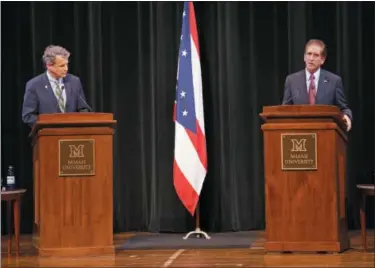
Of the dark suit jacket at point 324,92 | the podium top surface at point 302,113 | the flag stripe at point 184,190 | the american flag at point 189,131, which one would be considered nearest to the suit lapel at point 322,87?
the dark suit jacket at point 324,92

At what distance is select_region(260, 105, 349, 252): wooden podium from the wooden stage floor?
0.46 ft

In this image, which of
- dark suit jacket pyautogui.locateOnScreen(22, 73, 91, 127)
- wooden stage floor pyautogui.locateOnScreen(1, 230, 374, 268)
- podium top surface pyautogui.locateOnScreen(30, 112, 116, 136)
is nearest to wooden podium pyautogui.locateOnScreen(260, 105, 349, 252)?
wooden stage floor pyautogui.locateOnScreen(1, 230, 374, 268)

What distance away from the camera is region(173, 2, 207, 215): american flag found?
23.1ft

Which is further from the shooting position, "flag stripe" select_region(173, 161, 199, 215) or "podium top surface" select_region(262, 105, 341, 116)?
"flag stripe" select_region(173, 161, 199, 215)

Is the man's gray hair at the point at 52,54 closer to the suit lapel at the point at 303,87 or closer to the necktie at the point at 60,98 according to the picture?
the necktie at the point at 60,98

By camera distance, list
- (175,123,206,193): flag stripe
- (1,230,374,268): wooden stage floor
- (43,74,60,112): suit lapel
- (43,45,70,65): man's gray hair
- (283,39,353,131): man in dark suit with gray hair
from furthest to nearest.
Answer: (175,123,206,193): flag stripe
(283,39,353,131): man in dark suit with gray hair
(43,74,60,112): suit lapel
(43,45,70,65): man's gray hair
(1,230,374,268): wooden stage floor

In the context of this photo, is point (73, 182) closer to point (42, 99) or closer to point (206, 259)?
point (42, 99)

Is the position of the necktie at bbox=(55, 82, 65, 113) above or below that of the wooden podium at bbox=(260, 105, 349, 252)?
above

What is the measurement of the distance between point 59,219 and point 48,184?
0.84 ft

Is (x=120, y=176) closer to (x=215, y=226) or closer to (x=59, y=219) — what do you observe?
(x=215, y=226)

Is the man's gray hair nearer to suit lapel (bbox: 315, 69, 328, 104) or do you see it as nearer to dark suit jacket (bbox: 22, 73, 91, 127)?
dark suit jacket (bbox: 22, 73, 91, 127)

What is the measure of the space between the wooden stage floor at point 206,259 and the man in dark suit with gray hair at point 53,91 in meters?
1.10

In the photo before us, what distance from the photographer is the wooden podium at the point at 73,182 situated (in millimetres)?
5516

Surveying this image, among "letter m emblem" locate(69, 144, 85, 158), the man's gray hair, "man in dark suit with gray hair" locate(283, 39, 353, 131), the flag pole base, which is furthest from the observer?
the flag pole base
